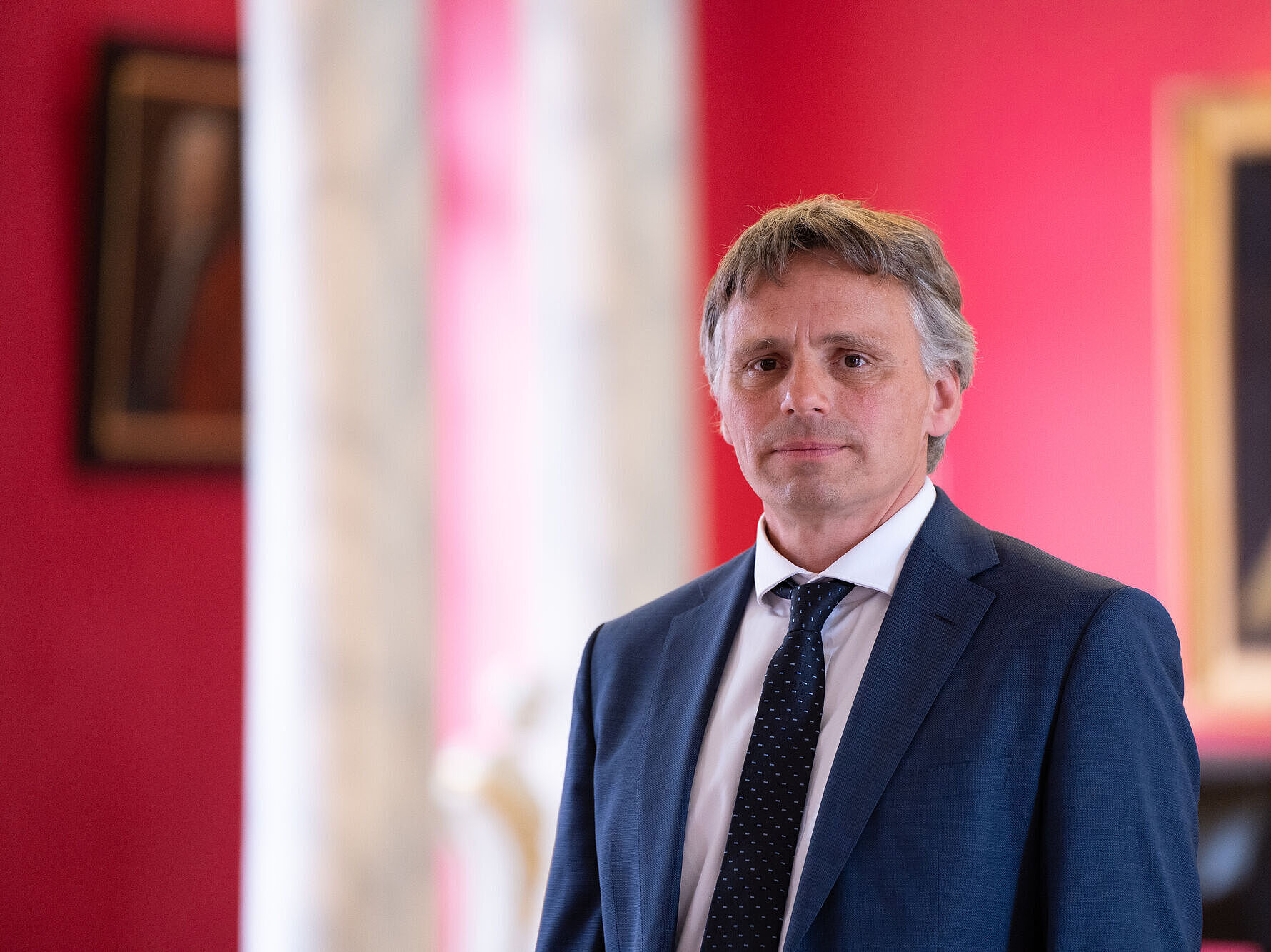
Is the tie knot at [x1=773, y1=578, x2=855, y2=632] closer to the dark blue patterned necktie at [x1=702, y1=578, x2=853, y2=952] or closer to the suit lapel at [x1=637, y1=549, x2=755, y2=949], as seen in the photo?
the dark blue patterned necktie at [x1=702, y1=578, x2=853, y2=952]

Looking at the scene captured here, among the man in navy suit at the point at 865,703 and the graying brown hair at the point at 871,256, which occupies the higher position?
the graying brown hair at the point at 871,256

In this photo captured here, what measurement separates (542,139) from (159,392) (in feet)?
5.09

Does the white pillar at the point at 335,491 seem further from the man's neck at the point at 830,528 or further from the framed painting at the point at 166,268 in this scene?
the man's neck at the point at 830,528

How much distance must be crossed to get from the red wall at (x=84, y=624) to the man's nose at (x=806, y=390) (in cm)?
352

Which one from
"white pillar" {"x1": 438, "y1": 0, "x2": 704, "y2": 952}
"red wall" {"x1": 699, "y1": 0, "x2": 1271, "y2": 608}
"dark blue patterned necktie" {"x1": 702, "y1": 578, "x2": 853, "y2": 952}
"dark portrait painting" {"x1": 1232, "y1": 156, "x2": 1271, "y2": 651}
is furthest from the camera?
"red wall" {"x1": 699, "y1": 0, "x2": 1271, "y2": 608}

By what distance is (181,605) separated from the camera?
4617 mm

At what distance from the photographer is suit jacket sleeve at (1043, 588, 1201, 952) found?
1322mm

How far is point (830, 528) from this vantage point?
5.25 ft

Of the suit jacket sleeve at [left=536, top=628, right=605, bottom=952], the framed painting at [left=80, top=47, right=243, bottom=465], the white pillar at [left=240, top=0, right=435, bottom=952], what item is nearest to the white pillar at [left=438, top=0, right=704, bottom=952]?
the white pillar at [left=240, top=0, right=435, bottom=952]

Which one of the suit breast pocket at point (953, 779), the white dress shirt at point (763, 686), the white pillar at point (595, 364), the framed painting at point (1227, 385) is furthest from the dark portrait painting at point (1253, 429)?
the suit breast pocket at point (953, 779)

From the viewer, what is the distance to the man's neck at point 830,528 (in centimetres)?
160

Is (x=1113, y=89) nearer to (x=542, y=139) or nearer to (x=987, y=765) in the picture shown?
(x=542, y=139)

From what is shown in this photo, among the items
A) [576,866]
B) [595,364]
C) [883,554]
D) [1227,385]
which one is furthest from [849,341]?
[1227,385]

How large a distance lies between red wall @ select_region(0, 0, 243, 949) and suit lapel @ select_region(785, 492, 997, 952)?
3.56 metres
